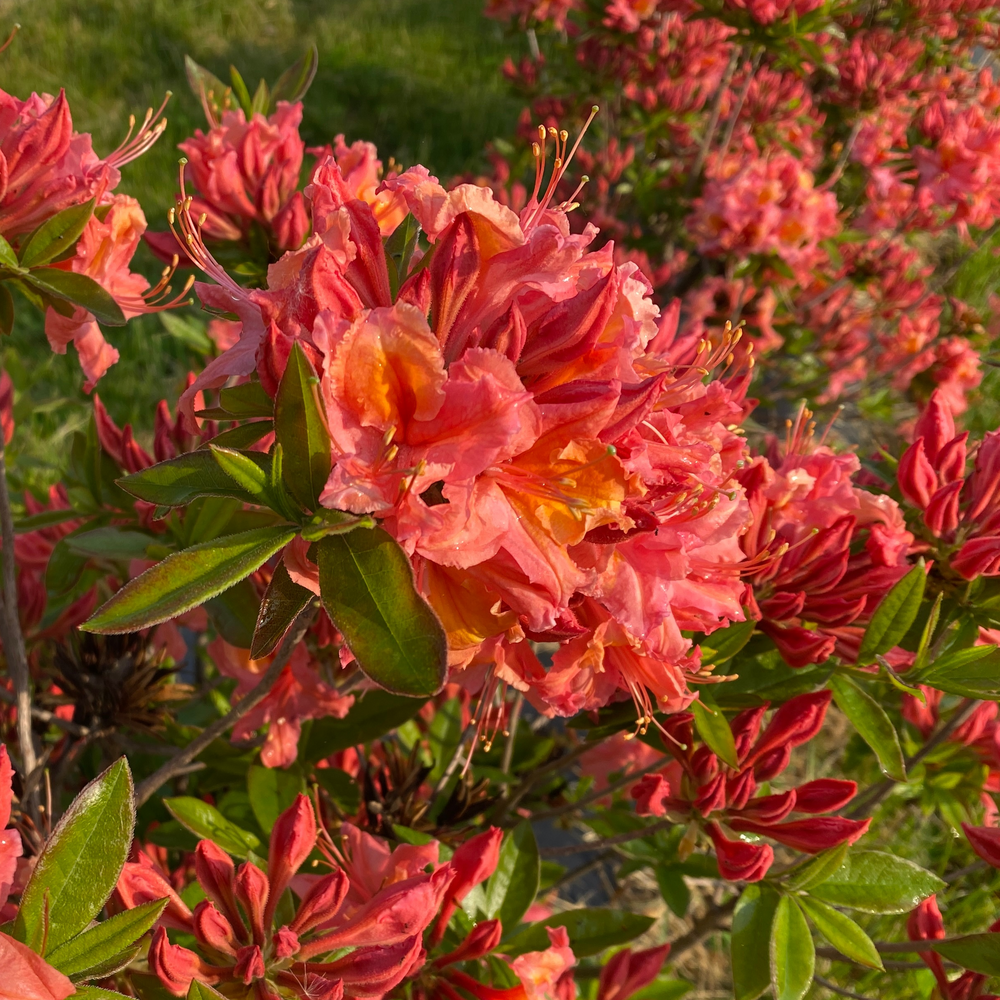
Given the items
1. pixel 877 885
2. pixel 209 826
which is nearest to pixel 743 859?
pixel 877 885

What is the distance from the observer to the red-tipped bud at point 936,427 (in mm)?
1192

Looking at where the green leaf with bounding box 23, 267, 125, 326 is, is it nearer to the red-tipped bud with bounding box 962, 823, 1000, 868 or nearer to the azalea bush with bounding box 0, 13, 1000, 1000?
the azalea bush with bounding box 0, 13, 1000, 1000

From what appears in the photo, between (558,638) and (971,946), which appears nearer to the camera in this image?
(558,638)

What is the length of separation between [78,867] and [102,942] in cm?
6

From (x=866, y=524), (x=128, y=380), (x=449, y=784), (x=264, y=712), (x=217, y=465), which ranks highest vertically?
(x=217, y=465)

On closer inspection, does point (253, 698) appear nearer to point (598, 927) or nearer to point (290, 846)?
point (290, 846)

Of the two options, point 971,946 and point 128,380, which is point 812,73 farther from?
point 971,946

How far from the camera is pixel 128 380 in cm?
369

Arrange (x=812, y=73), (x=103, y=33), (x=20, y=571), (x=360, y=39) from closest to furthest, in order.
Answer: (x=20, y=571) < (x=812, y=73) < (x=103, y=33) < (x=360, y=39)

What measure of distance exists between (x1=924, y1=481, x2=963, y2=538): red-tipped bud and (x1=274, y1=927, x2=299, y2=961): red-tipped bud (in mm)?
832

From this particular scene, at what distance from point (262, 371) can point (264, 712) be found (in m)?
0.71

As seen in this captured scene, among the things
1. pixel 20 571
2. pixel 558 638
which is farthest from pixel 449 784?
pixel 558 638

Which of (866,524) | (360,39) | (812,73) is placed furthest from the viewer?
(360,39)

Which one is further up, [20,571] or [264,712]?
[264,712]
